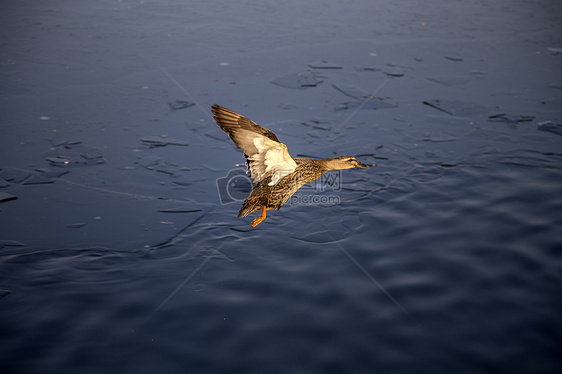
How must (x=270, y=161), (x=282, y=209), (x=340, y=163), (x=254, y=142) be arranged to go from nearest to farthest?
1. (x=254, y=142)
2. (x=270, y=161)
3. (x=340, y=163)
4. (x=282, y=209)

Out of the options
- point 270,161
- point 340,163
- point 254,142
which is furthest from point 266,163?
point 340,163

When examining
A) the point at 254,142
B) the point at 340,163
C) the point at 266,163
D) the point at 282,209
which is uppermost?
the point at 254,142

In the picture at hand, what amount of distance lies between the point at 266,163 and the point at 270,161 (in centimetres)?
4

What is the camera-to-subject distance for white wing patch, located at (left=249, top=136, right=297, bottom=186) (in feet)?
14.1

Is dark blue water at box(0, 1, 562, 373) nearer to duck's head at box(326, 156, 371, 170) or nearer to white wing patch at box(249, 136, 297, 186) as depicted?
duck's head at box(326, 156, 371, 170)

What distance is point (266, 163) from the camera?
4.49 m

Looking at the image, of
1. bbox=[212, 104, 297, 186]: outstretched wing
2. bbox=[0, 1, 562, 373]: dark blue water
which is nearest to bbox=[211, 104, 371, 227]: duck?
bbox=[212, 104, 297, 186]: outstretched wing

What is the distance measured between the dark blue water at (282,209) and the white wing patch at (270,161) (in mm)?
655

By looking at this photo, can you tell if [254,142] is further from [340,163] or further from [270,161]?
[340,163]

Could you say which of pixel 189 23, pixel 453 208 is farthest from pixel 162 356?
pixel 189 23

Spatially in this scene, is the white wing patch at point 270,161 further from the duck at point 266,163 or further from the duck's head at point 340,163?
the duck's head at point 340,163

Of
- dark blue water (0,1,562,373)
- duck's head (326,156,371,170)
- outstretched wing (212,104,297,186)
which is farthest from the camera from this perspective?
duck's head (326,156,371,170)

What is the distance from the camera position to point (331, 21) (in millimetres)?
10602

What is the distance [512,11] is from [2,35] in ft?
36.2
